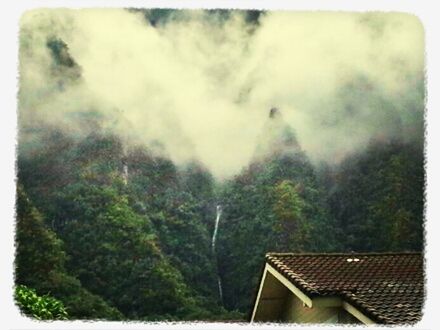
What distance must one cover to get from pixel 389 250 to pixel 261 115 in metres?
1.12

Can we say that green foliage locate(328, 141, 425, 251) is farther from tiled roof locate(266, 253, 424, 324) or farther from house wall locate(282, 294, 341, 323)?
house wall locate(282, 294, 341, 323)

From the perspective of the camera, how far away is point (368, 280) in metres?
2.64

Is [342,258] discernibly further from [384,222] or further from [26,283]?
[26,283]

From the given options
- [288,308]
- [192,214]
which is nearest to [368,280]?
[288,308]

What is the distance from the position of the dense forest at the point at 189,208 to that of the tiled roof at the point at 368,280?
0.45 meters

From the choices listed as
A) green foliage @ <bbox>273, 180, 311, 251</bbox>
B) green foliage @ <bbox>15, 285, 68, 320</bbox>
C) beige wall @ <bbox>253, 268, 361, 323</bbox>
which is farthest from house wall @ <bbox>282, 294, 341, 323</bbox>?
green foliage @ <bbox>15, 285, 68, 320</bbox>

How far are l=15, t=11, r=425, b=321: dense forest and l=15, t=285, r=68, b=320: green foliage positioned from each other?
275 mm

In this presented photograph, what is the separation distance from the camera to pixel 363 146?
3.63m

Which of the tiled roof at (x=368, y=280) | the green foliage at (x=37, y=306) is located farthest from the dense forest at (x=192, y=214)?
the tiled roof at (x=368, y=280)

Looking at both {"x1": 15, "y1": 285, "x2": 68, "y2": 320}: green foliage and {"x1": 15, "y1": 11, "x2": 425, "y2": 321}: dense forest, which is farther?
{"x1": 15, "y1": 11, "x2": 425, "y2": 321}: dense forest

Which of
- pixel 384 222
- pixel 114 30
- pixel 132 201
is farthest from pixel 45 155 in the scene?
pixel 384 222

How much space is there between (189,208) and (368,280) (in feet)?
4.55

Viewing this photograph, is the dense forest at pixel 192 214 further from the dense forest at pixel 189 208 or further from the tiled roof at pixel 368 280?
the tiled roof at pixel 368 280

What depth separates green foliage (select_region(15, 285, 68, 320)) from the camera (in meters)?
2.84
